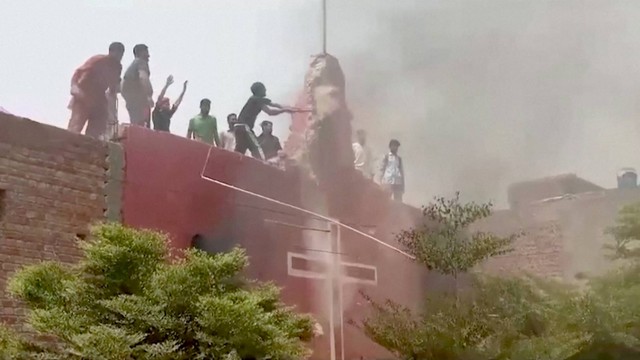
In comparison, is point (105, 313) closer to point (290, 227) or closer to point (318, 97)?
point (290, 227)

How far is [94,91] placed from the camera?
620 centimetres

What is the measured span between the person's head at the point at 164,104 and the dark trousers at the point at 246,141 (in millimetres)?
672

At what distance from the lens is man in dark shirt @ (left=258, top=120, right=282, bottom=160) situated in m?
7.24

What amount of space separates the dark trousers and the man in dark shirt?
0.14m

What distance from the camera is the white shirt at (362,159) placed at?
794 cm

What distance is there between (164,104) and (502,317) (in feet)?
9.96

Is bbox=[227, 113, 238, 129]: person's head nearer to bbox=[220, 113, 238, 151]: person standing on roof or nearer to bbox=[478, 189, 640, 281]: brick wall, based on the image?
bbox=[220, 113, 238, 151]: person standing on roof

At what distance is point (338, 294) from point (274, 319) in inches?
82.0

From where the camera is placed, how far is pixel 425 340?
610 cm

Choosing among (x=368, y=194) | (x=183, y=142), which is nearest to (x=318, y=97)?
(x=368, y=194)

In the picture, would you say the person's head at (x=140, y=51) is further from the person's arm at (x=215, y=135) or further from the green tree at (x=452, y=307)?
the green tree at (x=452, y=307)

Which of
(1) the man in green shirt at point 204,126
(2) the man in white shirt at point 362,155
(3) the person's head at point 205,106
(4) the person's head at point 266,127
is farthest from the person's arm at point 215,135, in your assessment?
(2) the man in white shirt at point 362,155

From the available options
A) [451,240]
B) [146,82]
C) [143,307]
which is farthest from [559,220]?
[143,307]

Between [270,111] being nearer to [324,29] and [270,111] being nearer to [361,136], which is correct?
[361,136]
